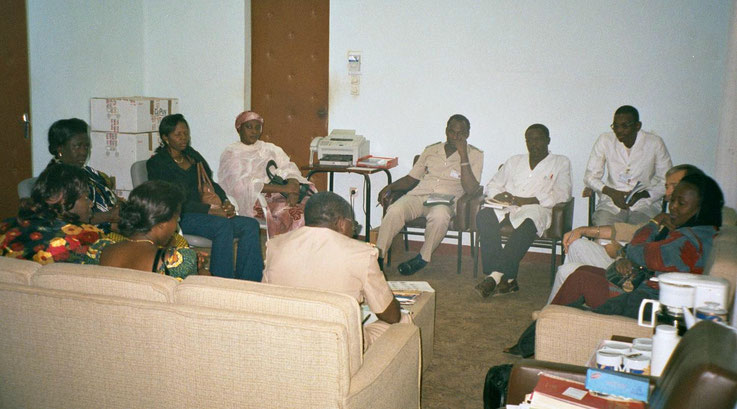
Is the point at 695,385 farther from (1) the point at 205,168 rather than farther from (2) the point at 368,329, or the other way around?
(1) the point at 205,168

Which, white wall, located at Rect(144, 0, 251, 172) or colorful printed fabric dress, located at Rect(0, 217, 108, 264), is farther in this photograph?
white wall, located at Rect(144, 0, 251, 172)

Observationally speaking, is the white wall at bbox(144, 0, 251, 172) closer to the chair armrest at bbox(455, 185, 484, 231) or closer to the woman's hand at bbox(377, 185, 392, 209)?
the woman's hand at bbox(377, 185, 392, 209)

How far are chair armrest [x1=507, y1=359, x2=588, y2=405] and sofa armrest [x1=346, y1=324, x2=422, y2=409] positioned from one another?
40 cm

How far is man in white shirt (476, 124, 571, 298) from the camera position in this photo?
194 inches

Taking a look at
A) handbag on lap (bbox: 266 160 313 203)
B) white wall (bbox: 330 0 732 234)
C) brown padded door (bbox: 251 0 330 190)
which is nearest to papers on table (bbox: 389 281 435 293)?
handbag on lap (bbox: 266 160 313 203)

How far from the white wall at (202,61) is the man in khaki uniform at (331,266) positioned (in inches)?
177

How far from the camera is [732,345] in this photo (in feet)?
5.06

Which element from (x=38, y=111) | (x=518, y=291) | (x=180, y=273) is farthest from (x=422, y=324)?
(x=38, y=111)

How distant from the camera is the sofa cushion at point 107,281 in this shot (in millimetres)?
2100

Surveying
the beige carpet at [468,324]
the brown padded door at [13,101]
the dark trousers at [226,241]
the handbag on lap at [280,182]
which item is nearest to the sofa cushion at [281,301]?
the beige carpet at [468,324]

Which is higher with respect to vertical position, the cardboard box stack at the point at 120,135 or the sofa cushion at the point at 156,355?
the cardboard box stack at the point at 120,135

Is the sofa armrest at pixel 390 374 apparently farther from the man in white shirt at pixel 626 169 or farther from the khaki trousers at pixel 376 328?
the man in white shirt at pixel 626 169

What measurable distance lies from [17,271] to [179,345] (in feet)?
2.42

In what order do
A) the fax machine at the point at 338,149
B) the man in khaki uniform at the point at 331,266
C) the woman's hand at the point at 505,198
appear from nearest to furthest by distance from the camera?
the man in khaki uniform at the point at 331,266
the woman's hand at the point at 505,198
the fax machine at the point at 338,149
